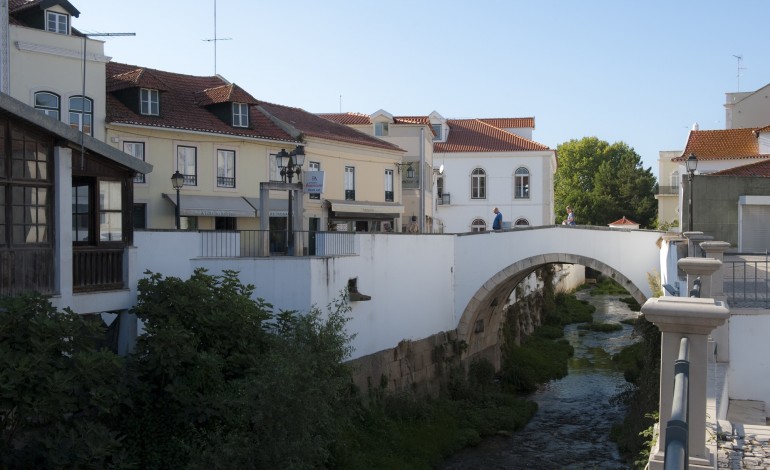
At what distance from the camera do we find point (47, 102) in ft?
62.7

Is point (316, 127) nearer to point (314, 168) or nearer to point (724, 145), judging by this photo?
point (314, 168)

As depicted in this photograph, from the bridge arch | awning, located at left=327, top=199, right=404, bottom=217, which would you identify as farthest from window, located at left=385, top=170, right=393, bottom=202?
the bridge arch

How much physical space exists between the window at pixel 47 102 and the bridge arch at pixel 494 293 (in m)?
11.2

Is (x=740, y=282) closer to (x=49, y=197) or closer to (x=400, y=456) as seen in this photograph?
(x=400, y=456)

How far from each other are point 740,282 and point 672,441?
12.1 meters

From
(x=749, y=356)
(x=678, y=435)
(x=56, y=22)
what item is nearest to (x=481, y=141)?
(x=56, y=22)

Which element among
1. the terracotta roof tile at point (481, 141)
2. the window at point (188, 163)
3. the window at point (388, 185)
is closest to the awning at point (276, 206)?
the window at point (188, 163)

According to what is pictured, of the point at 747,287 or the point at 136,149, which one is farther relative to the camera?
the point at 136,149

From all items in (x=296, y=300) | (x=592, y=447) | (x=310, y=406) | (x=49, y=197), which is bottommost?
(x=592, y=447)

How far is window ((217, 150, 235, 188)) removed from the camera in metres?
22.8

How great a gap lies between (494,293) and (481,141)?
17.5 m

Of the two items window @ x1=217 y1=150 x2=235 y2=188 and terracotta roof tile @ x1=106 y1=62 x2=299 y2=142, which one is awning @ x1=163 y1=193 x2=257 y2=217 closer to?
window @ x1=217 y1=150 x2=235 y2=188

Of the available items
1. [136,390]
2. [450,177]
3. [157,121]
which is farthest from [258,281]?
[450,177]

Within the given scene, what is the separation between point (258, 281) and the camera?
15555mm
